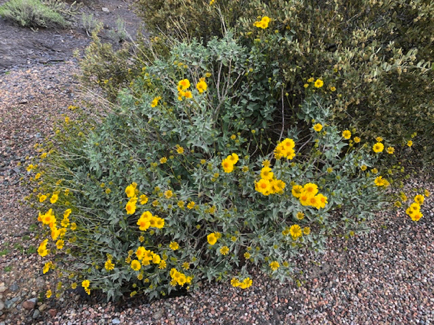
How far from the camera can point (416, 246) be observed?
252 cm

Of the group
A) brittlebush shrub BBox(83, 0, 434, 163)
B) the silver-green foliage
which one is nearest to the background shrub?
the silver-green foliage

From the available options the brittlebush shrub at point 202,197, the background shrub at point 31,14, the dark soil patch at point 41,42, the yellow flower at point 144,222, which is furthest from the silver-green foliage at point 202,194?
the background shrub at point 31,14

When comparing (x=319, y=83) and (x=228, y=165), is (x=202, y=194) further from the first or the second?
(x=319, y=83)

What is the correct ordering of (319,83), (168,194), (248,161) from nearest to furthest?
1. (168,194)
2. (248,161)
3. (319,83)

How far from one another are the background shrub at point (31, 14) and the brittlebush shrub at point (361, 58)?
6.21 meters

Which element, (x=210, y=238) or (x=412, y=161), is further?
(x=412, y=161)

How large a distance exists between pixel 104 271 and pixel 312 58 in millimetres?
2129

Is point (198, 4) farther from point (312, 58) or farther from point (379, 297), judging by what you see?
point (379, 297)

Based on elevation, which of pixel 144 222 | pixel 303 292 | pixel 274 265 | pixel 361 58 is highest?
pixel 361 58

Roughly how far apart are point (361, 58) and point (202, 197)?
4.73 ft

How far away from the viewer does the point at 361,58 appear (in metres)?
2.26

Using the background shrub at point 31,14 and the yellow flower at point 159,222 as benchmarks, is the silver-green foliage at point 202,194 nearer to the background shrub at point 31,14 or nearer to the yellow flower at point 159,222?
the yellow flower at point 159,222

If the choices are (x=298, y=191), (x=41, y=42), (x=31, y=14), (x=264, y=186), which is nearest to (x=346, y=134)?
(x=298, y=191)

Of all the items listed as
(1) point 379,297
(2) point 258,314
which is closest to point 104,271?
(2) point 258,314
